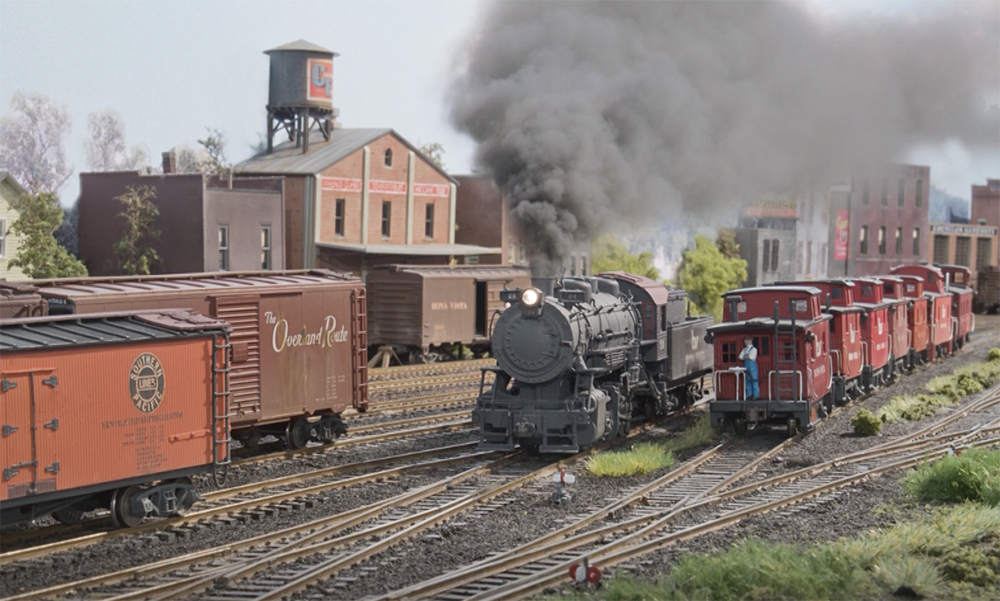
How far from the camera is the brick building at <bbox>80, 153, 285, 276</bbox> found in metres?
38.3

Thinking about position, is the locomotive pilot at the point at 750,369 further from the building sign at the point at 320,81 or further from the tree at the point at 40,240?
the building sign at the point at 320,81

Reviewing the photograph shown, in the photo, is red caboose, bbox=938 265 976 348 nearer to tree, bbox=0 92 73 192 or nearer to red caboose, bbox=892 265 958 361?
red caboose, bbox=892 265 958 361

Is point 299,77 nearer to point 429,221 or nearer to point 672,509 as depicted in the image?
point 429,221

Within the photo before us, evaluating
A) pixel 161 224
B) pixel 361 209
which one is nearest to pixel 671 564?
pixel 161 224

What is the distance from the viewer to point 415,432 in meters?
21.2

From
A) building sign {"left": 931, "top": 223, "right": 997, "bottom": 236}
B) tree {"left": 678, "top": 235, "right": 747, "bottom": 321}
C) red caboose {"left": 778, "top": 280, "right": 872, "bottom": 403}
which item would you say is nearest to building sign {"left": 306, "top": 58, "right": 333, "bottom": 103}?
tree {"left": 678, "top": 235, "right": 747, "bottom": 321}

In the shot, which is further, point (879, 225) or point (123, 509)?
point (879, 225)

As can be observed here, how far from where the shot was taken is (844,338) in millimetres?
24297

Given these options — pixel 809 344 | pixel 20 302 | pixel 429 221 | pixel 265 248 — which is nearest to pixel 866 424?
pixel 809 344

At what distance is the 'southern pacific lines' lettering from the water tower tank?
28788mm

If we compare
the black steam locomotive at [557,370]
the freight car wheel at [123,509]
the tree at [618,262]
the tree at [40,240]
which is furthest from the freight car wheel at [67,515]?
the tree at [618,262]

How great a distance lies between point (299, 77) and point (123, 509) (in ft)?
117

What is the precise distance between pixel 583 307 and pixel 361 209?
90.5 ft

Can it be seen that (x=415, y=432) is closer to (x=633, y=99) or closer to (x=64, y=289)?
(x=64, y=289)
